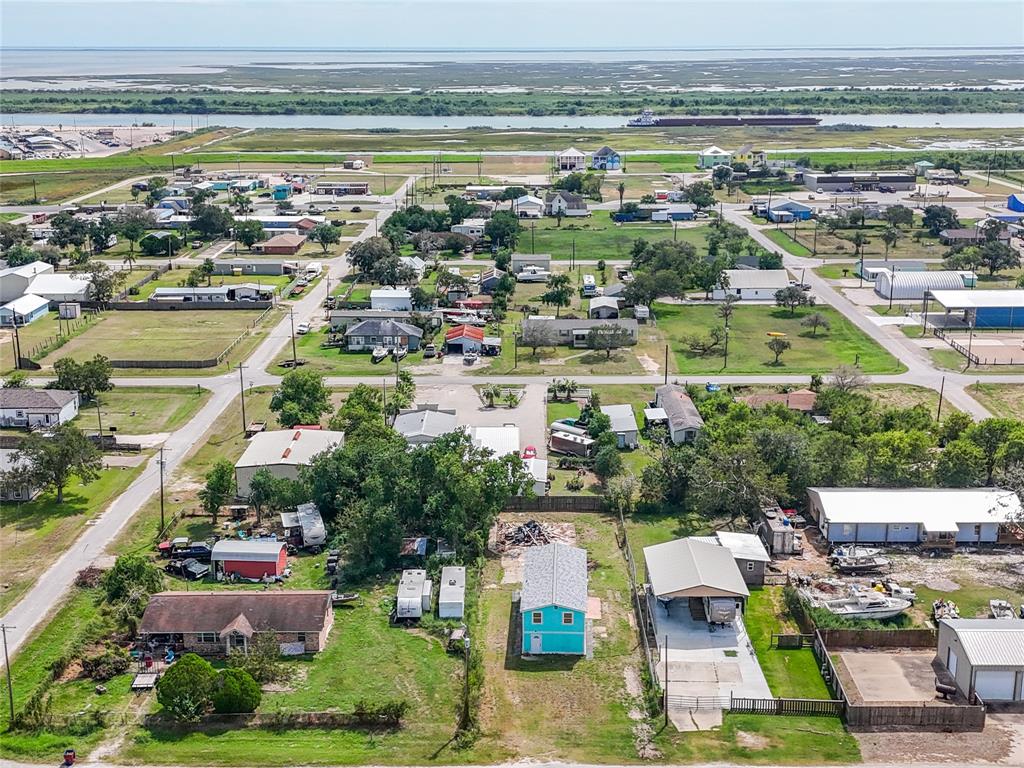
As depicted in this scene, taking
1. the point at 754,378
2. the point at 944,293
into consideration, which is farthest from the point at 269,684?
the point at 944,293

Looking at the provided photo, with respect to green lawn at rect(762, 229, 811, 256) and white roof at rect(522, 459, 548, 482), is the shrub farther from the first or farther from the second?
green lawn at rect(762, 229, 811, 256)

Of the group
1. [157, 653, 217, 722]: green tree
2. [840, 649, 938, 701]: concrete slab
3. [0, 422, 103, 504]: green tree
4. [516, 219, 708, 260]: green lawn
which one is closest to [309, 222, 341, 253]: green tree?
[516, 219, 708, 260]: green lawn

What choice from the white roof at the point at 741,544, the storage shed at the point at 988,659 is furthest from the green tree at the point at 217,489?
the storage shed at the point at 988,659

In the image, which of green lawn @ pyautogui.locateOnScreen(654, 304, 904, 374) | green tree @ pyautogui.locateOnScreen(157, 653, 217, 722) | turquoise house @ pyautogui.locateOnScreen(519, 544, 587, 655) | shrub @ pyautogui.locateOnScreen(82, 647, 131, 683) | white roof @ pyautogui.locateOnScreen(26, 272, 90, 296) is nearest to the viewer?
green tree @ pyautogui.locateOnScreen(157, 653, 217, 722)

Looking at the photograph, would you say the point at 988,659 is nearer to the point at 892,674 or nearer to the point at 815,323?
the point at 892,674

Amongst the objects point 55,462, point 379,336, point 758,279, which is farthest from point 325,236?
point 55,462

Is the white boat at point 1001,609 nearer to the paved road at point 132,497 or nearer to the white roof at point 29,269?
the paved road at point 132,497
